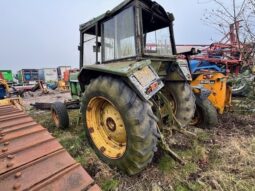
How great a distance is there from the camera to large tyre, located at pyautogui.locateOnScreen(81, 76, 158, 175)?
6.85 feet

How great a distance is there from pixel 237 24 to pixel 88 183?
19.5 feet

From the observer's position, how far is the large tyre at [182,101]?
3.21 metres

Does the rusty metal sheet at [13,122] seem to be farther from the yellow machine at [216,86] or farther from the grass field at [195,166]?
the yellow machine at [216,86]

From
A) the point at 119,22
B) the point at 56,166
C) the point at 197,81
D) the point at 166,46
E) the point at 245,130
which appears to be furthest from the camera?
the point at 197,81

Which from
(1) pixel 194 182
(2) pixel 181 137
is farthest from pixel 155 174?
(2) pixel 181 137

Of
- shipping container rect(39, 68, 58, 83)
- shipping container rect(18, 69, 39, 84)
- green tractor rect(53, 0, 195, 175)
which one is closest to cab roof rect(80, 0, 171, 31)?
green tractor rect(53, 0, 195, 175)

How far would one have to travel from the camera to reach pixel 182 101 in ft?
10.7

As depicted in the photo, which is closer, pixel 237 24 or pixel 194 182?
pixel 194 182

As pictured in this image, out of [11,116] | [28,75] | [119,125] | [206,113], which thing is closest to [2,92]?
[11,116]

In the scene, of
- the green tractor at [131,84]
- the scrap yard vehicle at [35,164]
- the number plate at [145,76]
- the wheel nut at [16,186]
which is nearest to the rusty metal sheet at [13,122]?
the scrap yard vehicle at [35,164]

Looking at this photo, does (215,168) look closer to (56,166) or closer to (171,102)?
(171,102)

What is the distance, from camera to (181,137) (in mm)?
3488

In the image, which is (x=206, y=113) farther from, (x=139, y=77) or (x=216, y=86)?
(x=139, y=77)

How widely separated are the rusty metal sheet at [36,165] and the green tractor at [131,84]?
812 mm
